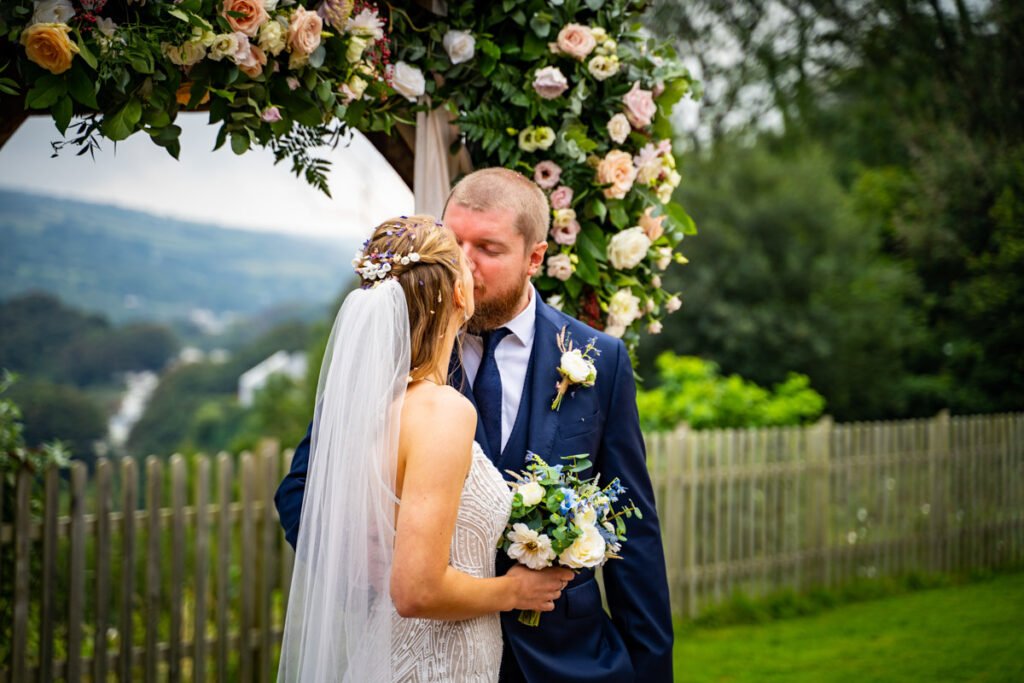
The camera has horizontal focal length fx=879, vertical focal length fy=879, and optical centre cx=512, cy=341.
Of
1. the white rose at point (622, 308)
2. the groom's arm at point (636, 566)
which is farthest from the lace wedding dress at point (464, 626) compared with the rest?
the white rose at point (622, 308)

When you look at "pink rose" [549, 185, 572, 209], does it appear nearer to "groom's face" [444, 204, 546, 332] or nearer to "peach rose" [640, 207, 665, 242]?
"peach rose" [640, 207, 665, 242]

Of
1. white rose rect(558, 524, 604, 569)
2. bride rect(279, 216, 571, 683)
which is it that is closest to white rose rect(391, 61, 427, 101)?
bride rect(279, 216, 571, 683)

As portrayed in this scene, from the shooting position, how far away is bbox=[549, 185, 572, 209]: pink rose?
132 inches

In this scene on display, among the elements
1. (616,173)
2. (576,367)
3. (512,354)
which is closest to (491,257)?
(512,354)

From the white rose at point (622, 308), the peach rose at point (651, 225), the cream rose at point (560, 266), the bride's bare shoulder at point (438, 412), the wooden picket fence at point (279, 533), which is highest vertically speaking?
the peach rose at point (651, 225)

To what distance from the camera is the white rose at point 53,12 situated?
235 centimetres

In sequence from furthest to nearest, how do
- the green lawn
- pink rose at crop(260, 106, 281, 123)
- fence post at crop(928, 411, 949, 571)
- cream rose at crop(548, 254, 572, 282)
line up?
fence post at crop(928, 411, 949, 571) → the green lawn → cream rose at crop(548, 254, 572, 282) → pink rose at crop(260, 106, 281, 123)

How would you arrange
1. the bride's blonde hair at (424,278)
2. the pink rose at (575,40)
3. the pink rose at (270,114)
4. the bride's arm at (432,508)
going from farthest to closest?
the pink rose at (575,40) < the pink rose at (270,114) < the bride's blonde hair at (424,278) < the bride's arm at (432,508)

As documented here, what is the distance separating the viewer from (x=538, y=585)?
7.49 feet

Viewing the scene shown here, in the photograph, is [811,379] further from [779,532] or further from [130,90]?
[130,90]

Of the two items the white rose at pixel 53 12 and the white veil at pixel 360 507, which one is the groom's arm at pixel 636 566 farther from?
the white rose at pixel 53 12

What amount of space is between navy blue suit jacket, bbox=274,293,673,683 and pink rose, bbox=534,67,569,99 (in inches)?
37.4

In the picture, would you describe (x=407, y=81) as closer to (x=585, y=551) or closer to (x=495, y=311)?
(x=495, y=311)

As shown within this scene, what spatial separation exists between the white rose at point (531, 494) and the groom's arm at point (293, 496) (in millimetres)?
673
